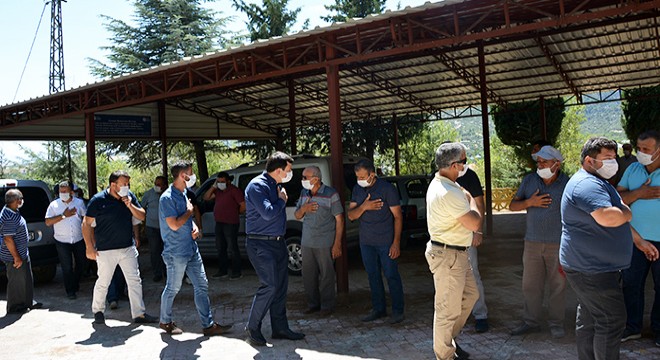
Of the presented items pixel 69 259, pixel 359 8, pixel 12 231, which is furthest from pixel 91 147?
pixel 359 8

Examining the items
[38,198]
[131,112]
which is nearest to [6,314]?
[38,198]

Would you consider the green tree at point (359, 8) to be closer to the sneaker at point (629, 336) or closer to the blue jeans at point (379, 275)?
the blue jeans at point (379, 275)

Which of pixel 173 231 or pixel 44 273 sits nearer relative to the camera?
pixel 173 231

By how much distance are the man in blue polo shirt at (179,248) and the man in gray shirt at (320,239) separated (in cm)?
125

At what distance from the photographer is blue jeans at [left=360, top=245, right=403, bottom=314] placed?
584cm

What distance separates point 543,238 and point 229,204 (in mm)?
5277

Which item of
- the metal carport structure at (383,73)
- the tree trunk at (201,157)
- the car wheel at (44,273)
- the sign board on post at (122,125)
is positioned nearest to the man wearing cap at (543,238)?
the metal carport structure at (383,73)

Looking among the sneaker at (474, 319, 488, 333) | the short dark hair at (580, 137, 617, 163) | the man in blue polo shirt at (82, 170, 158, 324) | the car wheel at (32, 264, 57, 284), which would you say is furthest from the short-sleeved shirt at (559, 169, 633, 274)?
the car wheel at (32, 264, 57, 284)

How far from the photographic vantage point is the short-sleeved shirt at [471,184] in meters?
5.16

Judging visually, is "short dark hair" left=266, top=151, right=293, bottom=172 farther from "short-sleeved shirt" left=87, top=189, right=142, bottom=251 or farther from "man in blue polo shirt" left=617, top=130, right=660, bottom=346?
"man in blue polo shirt" left=617, top=130, right=660, bottom=346

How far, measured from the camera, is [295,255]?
28.5 feet

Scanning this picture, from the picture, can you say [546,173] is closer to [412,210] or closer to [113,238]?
[113,238]

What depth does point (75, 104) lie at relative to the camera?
12484 millimetres

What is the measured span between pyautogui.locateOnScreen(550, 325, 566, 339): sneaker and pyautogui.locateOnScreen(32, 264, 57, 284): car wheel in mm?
7955
